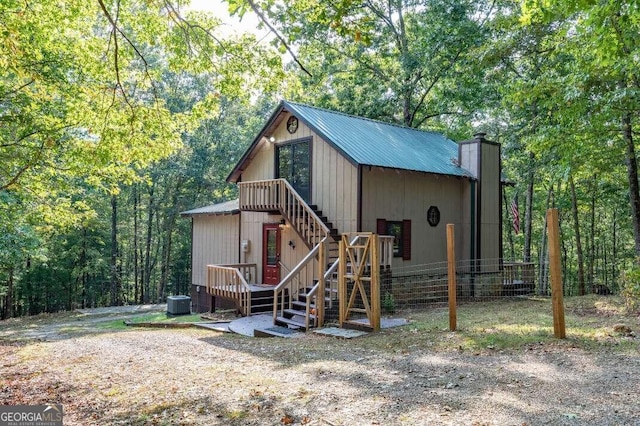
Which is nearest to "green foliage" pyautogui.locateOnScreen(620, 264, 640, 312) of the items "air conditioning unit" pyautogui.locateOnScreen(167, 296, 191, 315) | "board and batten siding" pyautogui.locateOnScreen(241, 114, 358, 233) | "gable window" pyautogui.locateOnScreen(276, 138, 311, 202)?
"board and batten siding" pyautogui.locateOnScreen(241, 114, 358, 233)

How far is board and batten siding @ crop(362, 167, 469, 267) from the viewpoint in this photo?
13.4 m

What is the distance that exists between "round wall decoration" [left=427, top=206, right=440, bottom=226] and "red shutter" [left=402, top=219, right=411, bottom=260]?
3.09 feet

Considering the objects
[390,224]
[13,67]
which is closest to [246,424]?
[13,67]

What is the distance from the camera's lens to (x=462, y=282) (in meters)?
15.0

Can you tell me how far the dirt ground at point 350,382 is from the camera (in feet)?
14.5

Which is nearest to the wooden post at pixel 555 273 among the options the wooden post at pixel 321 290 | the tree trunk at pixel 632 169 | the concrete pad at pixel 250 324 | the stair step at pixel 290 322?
the wooden post at pixel 321 290

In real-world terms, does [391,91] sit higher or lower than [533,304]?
higher

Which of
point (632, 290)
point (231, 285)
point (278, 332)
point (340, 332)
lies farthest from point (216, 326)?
point (632, 290)

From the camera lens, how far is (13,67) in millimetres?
8703

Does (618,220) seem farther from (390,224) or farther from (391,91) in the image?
(390,224)

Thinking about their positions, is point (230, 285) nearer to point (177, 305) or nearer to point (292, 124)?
point (177, 305)

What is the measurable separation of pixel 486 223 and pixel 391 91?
9014mm

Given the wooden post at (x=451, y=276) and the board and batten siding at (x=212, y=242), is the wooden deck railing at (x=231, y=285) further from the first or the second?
the wooden post at (x=451, y=276)

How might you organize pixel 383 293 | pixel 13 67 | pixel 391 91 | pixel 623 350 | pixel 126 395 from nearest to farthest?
pixel 126 395, pixel 623 350, pixel 13 67, pixel 383 293, pixel 391 91
